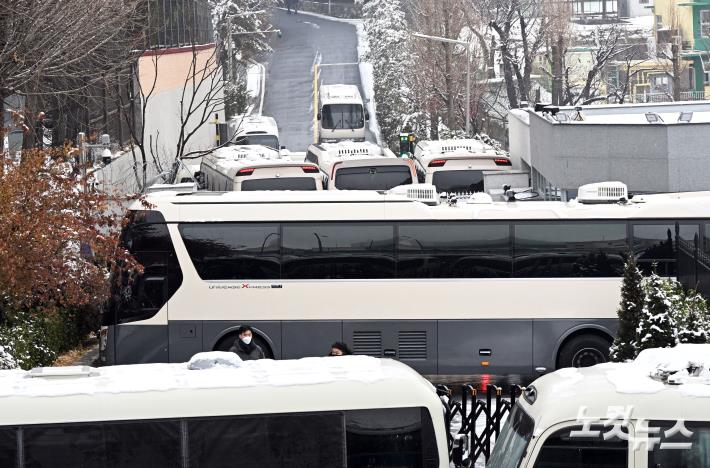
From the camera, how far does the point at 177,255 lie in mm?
20781

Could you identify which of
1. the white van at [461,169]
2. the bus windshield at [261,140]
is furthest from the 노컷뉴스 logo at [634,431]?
the bus windshield at [261,140]

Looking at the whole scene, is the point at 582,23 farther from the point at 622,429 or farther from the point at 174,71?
the point at 622,429

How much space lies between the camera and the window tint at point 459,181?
31.0 meters

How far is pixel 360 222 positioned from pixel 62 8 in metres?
8.86

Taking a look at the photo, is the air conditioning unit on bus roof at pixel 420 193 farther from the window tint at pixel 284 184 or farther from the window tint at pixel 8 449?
the window tint at pixel 8 449

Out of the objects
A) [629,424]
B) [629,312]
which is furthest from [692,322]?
[629,424]

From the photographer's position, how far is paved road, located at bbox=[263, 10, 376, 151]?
8606 centimetres

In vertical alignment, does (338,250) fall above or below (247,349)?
above

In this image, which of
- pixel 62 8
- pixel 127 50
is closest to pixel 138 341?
pixel 62 8

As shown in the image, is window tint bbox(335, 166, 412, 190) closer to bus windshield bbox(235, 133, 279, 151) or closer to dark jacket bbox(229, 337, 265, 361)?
dark jacket bbox(229, 337, 265, 361)

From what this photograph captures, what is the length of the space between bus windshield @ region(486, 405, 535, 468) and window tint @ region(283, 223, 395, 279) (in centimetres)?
920

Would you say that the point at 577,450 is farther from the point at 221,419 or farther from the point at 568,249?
the point at 568,249

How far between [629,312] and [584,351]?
3653 mm

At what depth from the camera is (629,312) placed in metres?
17.0
